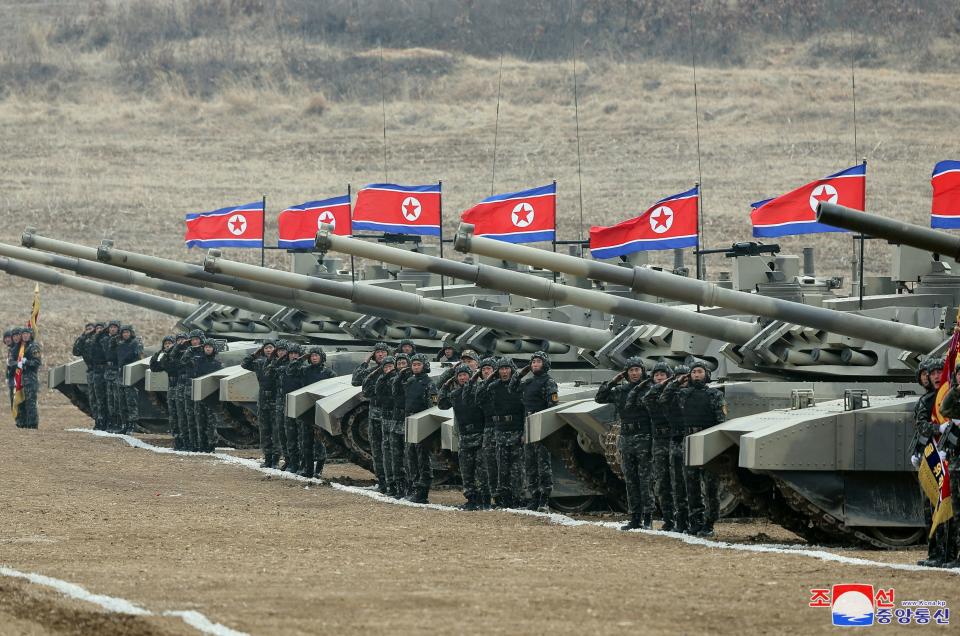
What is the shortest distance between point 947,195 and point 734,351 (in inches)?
98.5

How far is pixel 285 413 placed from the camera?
23000mm

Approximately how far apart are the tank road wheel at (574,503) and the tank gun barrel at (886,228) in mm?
7536

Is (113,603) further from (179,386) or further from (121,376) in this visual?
(121,376)

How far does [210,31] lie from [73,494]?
43415mm

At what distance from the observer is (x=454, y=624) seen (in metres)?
10.3

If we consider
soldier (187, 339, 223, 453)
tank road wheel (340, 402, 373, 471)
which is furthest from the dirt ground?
soldier (187, 339, 223, 453)

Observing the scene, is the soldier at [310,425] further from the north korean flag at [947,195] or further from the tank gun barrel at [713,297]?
the north korean flag at [947,195]

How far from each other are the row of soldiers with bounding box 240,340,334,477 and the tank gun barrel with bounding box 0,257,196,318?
13.6 ft

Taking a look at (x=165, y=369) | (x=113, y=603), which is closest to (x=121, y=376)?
(x=165, y=369)

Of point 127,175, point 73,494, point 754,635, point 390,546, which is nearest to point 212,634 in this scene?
point 754,635

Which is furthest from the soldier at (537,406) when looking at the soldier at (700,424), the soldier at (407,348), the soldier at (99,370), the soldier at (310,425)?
the soldier at (99,370)

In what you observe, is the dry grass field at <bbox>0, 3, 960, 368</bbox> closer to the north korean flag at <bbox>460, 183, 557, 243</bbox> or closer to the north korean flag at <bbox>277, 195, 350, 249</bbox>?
the north korean flag at <bbox>277, 195, 350, 249</bbox>

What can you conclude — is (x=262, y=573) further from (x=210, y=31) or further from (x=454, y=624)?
(x=210, y=31)

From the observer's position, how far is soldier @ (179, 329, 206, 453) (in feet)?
86.1
